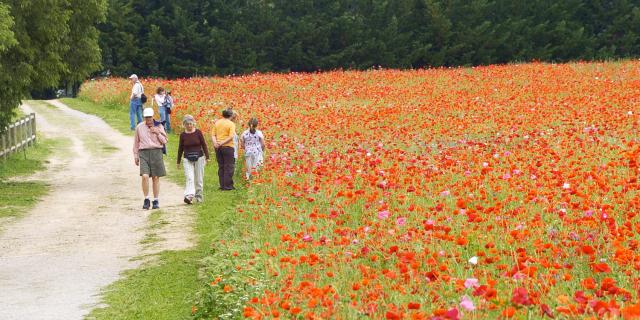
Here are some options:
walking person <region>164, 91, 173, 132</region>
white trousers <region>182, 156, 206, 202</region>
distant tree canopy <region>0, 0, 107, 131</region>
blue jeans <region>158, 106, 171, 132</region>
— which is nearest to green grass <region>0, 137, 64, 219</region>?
distant tree canopy <region>0, 0, 107, 131</region>

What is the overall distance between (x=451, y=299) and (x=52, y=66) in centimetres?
1489

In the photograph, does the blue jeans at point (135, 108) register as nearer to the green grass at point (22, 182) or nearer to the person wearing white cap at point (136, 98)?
the person wearing white cap at point (136, 98)

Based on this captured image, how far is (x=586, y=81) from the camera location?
27.1 meters

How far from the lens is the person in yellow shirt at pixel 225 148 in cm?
1717

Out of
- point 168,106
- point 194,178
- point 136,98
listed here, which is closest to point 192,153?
point 194,178

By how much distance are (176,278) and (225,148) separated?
7078 mm

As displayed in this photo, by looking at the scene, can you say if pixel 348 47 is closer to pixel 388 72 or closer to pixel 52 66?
pixel 388 72

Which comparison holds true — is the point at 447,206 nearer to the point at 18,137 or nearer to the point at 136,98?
the point at 18,137

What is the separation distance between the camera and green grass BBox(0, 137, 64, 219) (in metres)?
16.5

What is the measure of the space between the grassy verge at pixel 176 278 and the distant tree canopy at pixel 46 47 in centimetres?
591

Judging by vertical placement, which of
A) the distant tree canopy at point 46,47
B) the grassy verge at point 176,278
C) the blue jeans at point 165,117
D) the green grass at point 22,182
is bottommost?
the green grass at point 22,182

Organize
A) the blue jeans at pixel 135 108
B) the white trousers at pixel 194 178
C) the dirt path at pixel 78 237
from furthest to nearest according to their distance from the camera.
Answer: the blue jeans at pixel 135 108 → the white trousers at pixel 194 178 → the dirt path at pixel 78 237

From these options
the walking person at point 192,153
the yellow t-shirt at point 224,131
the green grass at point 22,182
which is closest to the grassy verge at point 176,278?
the walking person at point 192,153

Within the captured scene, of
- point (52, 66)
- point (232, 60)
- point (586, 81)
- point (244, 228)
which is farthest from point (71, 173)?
point (232, 60)
